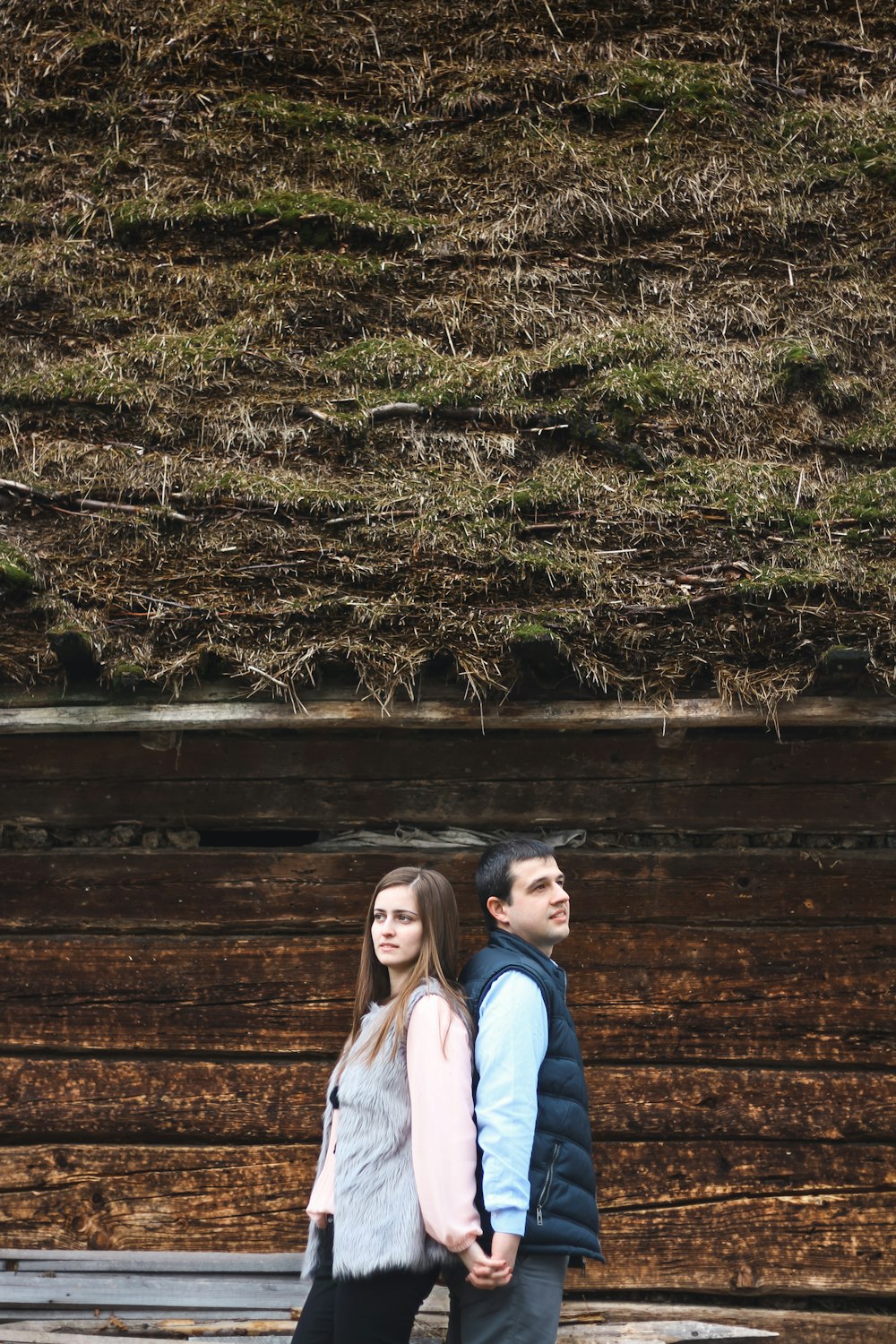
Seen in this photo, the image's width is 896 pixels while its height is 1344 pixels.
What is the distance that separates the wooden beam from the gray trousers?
4.46 feet

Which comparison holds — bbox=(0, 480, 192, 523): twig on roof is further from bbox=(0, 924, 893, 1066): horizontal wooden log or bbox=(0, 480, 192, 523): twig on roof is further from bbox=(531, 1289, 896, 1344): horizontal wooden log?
bbox=(531, 1289, 896, 1344): horizontal wooden log

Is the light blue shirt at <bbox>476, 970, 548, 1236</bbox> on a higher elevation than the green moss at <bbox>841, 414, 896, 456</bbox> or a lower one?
lower

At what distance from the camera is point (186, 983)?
328 cm

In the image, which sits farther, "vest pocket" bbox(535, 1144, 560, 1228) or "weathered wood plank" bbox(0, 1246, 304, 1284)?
"weathered wood plank" bbox(0, 1246, 304, 1284)

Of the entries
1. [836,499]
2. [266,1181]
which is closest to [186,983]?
[266,1181]

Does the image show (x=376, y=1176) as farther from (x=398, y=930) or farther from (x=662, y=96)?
(x=662, y=96)

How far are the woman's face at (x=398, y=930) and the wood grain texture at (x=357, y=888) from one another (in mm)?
885

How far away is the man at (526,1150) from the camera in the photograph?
6.81 feet

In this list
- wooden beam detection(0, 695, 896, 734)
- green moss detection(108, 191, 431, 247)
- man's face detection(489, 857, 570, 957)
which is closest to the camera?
man's face detection(489, 857, 570, 957)

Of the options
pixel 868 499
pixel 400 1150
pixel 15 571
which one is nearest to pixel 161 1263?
pixel 400 1150

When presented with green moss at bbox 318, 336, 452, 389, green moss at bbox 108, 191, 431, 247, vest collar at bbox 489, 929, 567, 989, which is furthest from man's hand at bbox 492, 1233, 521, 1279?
green moss at bbox 108, 191, 431, 247

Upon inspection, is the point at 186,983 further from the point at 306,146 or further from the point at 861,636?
the point at 306,146

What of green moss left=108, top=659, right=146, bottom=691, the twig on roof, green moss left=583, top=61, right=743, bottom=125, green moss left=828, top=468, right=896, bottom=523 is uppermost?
green moss left=583, top=61, right=743, bottom=125

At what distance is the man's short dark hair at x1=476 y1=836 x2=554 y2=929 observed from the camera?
8.13 feet
